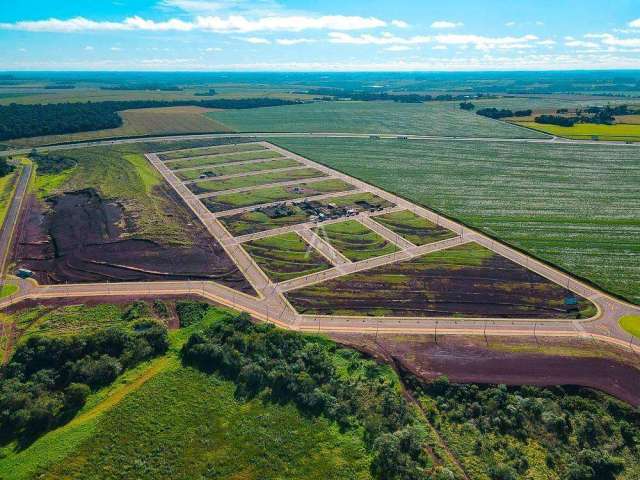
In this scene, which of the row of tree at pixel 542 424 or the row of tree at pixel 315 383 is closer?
the row of tree at pixel 542 424

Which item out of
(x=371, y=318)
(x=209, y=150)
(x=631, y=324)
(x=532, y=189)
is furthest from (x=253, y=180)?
(x=631, y=324)

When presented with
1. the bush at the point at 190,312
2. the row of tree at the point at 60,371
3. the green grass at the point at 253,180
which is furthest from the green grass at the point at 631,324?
the green grass at the point at 253,180

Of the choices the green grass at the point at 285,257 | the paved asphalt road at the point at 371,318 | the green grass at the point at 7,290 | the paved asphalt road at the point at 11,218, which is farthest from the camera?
the paved asphalt road at the point at 11,218

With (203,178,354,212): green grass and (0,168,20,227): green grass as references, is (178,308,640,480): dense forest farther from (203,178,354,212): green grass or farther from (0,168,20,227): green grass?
(0,168,20,227): green grass

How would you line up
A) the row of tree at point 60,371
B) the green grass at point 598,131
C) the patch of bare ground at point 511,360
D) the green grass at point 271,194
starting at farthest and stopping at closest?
the green grass at point 598,131, the green grass at point 271,194, the patch of bare ground at point 511,360, the row of tree at point 60,371

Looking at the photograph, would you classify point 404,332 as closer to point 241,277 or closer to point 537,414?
point 537,414

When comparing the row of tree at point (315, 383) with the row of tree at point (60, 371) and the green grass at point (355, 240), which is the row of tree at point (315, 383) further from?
the green grass at point (355, 240)
